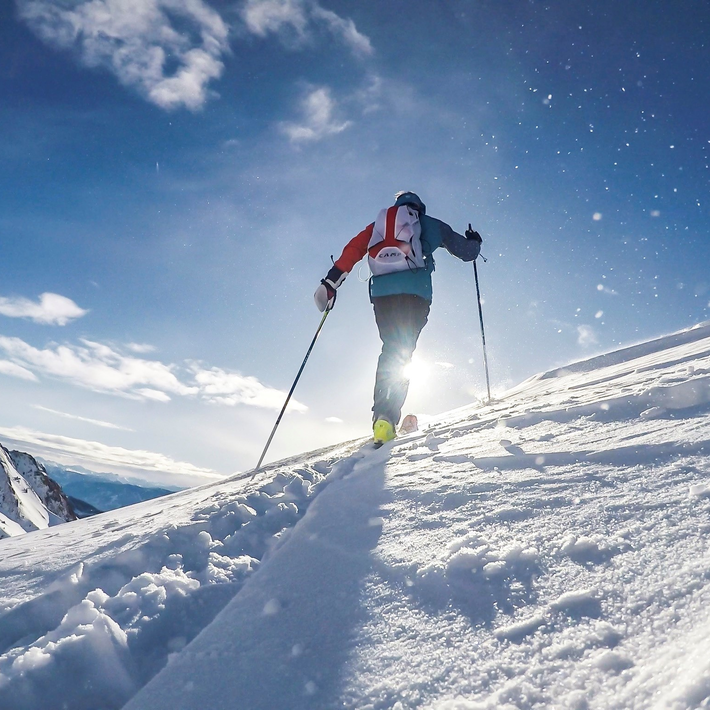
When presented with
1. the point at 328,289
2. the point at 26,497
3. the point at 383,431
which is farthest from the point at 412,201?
the point at 26,497

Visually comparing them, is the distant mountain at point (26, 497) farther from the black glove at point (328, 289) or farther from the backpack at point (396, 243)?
the backpack at point (396, 243)

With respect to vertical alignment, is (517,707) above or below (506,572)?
below

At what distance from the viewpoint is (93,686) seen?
4.40 feet

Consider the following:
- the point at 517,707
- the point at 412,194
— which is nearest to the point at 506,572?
the point at 517,707

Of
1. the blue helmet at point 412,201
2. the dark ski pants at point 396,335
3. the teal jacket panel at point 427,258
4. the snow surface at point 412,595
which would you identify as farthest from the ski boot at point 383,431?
the blue helmet at point 412,201

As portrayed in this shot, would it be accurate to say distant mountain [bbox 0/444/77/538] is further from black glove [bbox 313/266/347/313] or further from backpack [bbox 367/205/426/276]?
backpack [bbox 367/205/426/276]

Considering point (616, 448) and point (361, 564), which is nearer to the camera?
point (361, 564)

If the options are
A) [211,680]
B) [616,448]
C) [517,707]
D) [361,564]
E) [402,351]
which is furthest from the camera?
[402,351]

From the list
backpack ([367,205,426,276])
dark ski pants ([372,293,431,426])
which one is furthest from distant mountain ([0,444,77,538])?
backpack ([367,205,426,276])

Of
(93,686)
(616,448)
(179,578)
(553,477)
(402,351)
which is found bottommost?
(93,686)

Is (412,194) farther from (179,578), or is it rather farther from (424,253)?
(179,578)

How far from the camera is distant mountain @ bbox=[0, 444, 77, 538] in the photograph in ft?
337

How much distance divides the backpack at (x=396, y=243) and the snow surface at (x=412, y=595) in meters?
3.01

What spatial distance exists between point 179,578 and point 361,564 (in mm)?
721
